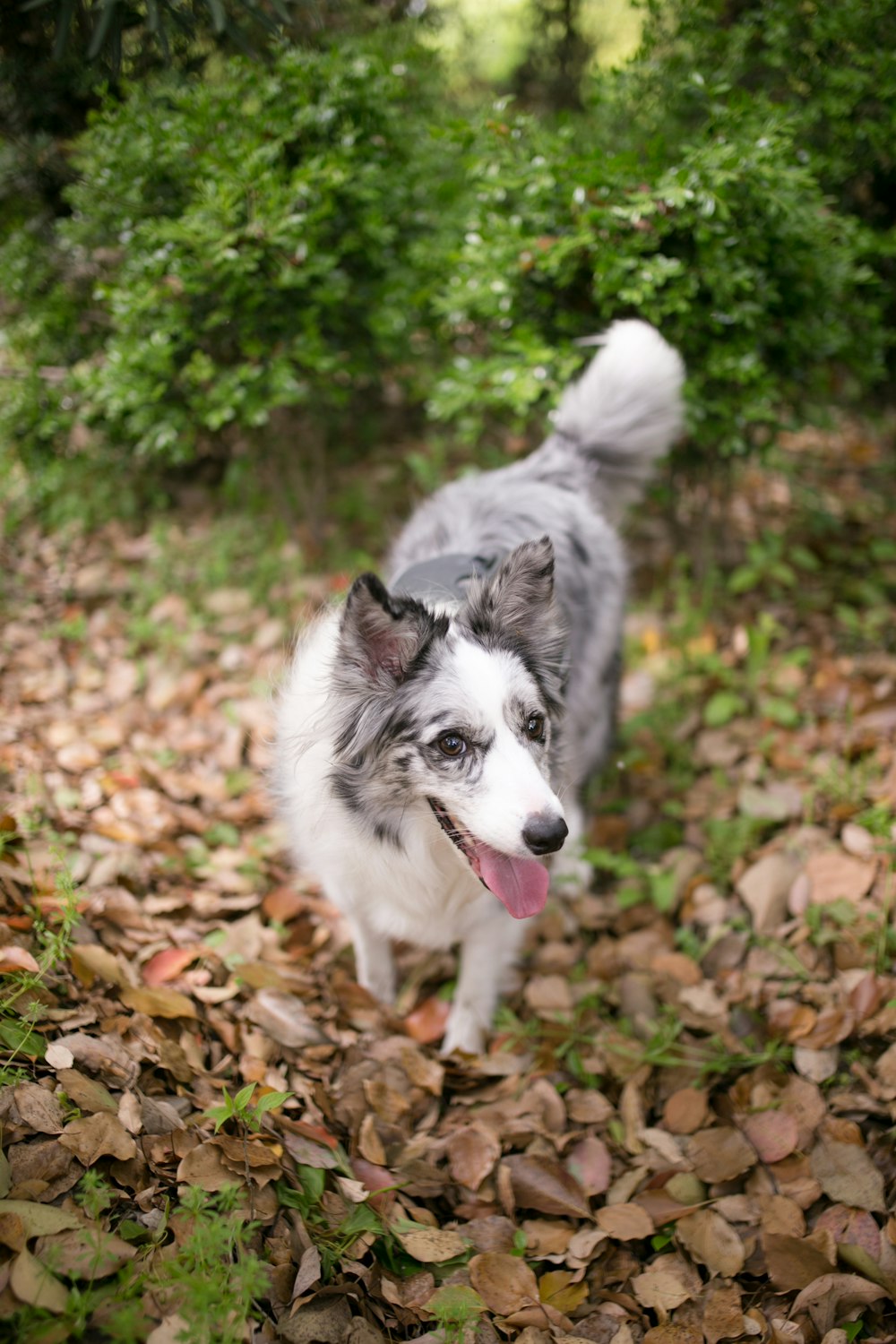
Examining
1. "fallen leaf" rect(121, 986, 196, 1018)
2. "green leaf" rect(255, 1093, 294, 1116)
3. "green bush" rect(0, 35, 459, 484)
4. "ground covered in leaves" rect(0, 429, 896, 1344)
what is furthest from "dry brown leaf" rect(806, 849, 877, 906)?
"green bush" rect(0, 35, 459, 484)

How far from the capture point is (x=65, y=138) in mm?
3381

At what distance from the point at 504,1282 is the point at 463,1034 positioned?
2.49ft

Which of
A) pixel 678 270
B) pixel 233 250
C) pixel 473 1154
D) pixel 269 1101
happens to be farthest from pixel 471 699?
pixel 233 250

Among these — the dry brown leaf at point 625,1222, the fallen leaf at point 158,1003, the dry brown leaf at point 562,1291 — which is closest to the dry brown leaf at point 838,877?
the dry brown leaf at point 625,1222

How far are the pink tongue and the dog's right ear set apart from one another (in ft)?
1.67

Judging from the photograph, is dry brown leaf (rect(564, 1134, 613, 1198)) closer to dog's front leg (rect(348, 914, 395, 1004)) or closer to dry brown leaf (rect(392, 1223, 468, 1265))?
dry brown leaf (rect(392, 1223, 468, 1265))

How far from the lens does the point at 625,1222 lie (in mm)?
2154

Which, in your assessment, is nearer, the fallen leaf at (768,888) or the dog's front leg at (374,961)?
the dog's front leg at (374,961)

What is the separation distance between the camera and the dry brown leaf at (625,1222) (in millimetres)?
2131

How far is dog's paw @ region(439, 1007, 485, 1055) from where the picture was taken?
268 cm

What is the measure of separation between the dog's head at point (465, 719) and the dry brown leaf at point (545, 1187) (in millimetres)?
717

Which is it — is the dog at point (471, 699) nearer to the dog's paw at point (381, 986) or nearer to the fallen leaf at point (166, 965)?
the dog's paw at point (381, 986)

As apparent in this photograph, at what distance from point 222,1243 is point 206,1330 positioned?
0.16m

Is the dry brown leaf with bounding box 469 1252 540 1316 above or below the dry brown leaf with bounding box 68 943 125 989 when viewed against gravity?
below
